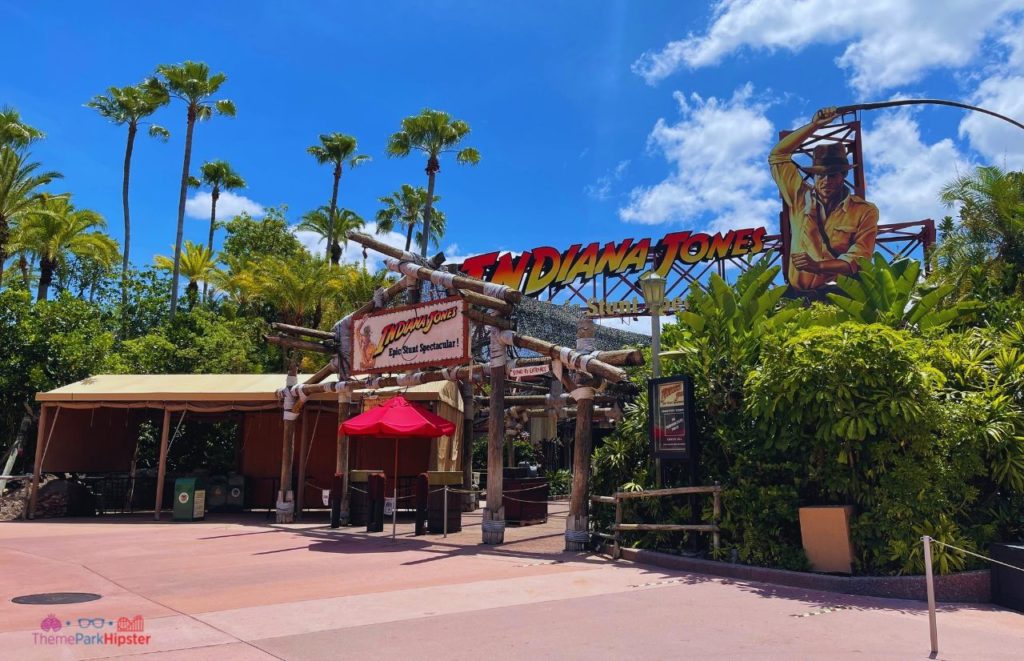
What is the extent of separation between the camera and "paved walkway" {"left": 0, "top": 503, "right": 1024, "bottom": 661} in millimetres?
6070

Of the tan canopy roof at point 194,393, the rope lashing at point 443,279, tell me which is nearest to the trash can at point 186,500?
the tan canopy roof at point 194,393

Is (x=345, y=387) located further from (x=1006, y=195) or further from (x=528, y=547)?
(x=1006, y=195)

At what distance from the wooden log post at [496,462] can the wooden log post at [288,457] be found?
19.8ft

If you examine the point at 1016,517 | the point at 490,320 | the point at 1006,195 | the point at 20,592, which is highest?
the point at 1006,195

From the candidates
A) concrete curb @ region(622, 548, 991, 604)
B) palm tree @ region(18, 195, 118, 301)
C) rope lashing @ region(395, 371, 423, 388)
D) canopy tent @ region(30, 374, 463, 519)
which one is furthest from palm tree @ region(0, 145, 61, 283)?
concrete curb @ region(622, 548, 991, 604)

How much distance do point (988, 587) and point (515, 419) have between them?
13.2 meters

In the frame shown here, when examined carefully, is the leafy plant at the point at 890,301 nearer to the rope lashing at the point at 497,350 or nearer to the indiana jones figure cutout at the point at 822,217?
the rope lashing at the point at 497,350

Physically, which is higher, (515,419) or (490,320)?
(490,320)

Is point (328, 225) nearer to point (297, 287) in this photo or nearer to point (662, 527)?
point (297, 287)

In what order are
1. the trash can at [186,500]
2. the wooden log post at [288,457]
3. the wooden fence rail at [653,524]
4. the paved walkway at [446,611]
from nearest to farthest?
the paved walkway at [446,611] < the wooden fence rail at [653,524] < the wooden log post at [288,457] < the trash can at [186,500]

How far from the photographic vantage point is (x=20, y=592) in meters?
8.43

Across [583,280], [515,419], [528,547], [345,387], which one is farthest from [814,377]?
[583,280]

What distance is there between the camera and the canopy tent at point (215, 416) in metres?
17.9

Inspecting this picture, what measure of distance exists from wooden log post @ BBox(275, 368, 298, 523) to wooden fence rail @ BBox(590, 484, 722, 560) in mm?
8076
